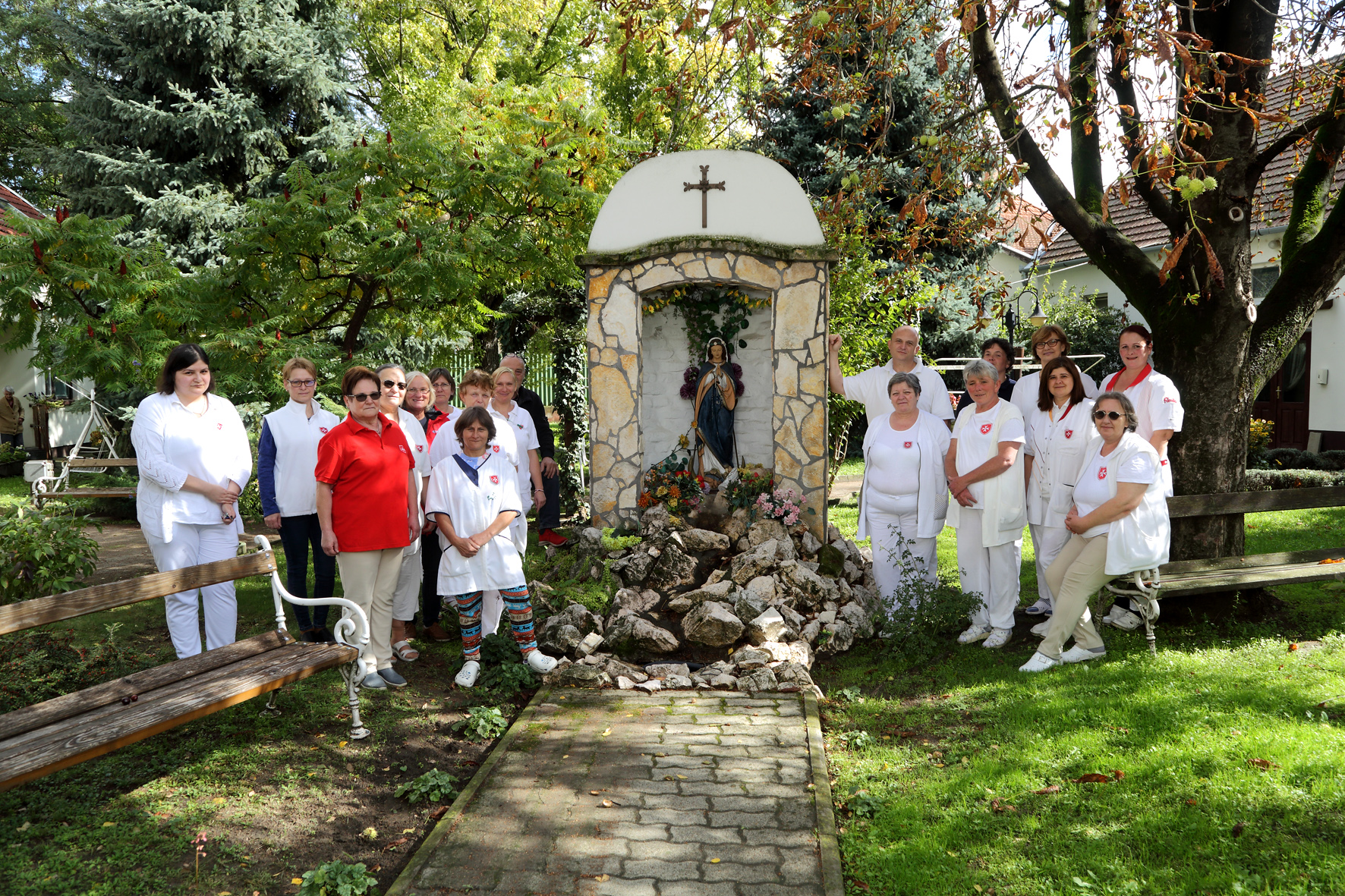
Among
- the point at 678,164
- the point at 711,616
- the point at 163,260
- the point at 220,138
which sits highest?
the point at 220,138

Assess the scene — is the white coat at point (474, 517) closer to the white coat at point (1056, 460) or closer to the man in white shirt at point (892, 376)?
the man in white shirt at point (892, 376)

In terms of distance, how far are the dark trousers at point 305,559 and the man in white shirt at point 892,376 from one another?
3.95m

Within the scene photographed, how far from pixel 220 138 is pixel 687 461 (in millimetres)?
10582

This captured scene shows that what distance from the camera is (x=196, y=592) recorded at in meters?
5.09

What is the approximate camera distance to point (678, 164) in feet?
26.7

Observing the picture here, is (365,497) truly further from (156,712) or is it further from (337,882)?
(337,882)

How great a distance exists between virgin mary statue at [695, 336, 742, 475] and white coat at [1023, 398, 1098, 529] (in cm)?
293

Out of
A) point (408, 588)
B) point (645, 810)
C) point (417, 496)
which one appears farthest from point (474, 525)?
point (645, 810)

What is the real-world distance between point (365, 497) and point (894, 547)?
3.66 meters

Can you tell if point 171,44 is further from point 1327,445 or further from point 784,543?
point 1327,445

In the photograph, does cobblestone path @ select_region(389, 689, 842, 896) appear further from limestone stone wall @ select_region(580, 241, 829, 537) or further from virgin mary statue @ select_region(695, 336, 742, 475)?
virgin mary statue @ select_region(695, 336, 742, 475)

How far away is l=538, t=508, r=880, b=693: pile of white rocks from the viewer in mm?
5566

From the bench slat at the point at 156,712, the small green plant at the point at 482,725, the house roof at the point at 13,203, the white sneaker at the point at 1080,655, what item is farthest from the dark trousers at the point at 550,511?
the house roof at the point at 13,203

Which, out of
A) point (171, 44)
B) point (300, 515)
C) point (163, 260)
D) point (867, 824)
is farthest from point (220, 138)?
point (867, 824)
